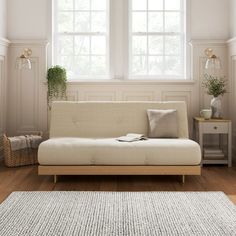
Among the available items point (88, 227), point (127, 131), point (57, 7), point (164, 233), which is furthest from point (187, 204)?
point (57, 7)

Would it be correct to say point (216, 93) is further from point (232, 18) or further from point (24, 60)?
point (24, 60)

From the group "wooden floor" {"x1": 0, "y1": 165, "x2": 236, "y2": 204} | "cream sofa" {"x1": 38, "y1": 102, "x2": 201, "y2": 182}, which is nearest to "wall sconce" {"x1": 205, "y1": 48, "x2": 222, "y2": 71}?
"wooden floor" {"x1": 0, "y1": 165, "x2": 236, "y2": 204}

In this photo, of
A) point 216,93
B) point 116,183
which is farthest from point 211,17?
point 116,183

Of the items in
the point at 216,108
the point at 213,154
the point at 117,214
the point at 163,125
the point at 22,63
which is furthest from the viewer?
the point at 22,63

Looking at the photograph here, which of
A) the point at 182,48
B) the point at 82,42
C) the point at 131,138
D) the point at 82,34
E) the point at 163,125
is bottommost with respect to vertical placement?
the point at 131,138

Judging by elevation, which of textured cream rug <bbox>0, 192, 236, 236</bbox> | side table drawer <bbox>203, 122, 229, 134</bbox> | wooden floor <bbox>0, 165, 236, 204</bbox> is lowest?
textured cream rug <bbox>0, 192, 236, 236</bbox>

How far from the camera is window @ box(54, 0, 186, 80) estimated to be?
5379 mm

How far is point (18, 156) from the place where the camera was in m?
4.70

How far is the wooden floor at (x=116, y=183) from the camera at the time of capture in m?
3.61

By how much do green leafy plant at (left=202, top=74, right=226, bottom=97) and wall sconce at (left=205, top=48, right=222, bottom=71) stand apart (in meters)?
0.14

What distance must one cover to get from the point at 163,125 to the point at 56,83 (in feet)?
5.61

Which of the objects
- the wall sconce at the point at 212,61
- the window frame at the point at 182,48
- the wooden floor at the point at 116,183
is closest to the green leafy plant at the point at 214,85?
the wall sconce at the point at 212,61

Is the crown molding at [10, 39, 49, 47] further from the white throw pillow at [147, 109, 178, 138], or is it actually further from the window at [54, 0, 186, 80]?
the white throw pillow at [147, 109, 178, 138]

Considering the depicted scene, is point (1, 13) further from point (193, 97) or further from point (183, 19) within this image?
point (193, 97)
